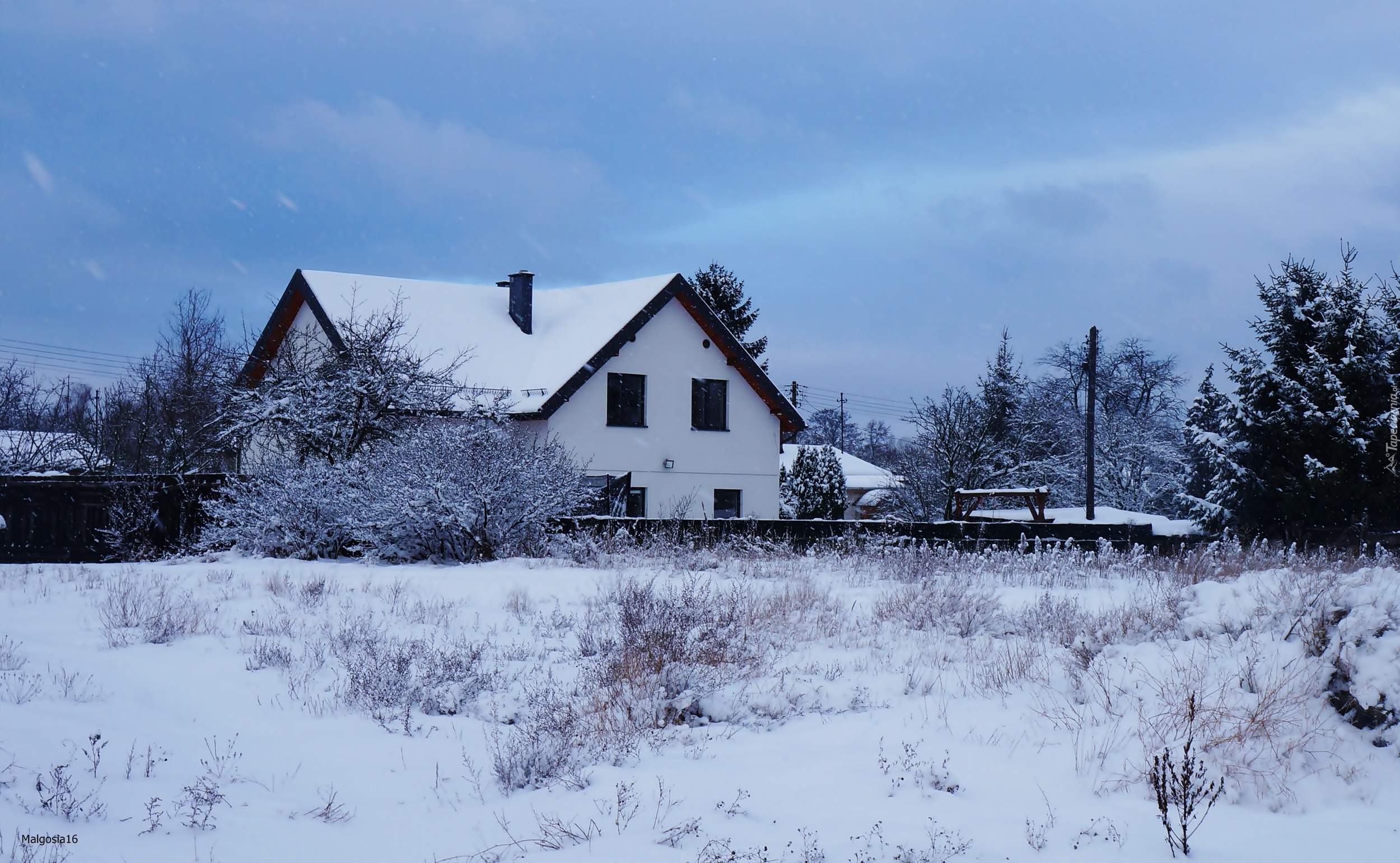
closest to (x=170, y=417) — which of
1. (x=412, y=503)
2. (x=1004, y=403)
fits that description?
(x=412, y=503)

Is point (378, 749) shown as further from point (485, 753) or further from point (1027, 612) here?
point (1027, 612)

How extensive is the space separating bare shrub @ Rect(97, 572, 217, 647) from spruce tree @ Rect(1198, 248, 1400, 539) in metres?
20.5

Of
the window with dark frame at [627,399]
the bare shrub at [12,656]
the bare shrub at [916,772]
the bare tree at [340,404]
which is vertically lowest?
the bare shrub at [916,772]

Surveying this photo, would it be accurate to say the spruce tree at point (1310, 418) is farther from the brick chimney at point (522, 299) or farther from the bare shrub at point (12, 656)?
the bare shrub at point (12, 656)

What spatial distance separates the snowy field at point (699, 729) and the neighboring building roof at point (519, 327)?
53.6ft

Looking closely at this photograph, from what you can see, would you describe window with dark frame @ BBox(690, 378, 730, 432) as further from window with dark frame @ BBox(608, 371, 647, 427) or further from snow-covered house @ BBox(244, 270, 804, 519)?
window with dark frame @ BBox(608, 371, 647, 427)

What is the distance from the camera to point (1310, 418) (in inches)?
875

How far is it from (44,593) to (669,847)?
29.6 ft

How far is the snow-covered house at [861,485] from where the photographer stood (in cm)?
5112

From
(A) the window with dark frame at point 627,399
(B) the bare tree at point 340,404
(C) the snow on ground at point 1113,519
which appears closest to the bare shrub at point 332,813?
(B) the bare tree at point 340,404

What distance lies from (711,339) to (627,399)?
9.65 ft

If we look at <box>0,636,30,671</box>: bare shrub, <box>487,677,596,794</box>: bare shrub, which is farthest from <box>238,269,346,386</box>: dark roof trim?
<box>487,677,596,794</box>: bare shrub

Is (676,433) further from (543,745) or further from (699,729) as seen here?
(543,745)

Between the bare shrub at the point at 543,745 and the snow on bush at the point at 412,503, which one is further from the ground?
the snow on bush at the point at 412,503
